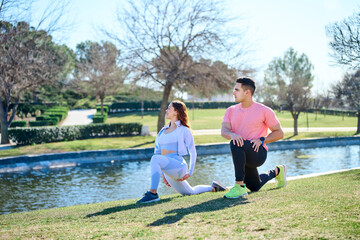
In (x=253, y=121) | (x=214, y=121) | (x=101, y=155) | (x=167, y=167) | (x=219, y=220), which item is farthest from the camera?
(x=214, y=121)

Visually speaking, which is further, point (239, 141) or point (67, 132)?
point (67, 132)

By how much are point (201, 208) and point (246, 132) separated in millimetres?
1388

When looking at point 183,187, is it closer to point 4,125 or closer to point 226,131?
point 226,131

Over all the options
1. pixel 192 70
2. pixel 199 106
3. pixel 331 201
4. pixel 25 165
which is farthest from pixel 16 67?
pixel 199 106

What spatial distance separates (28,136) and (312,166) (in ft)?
42.9

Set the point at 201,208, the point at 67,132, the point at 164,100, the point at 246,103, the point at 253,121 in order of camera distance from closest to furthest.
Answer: the point at 201,208
the point at 253,121
the point at 246,103
the point at 67,132
the point at 164,100

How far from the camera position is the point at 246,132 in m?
6.01

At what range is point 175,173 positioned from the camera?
6.60 meters

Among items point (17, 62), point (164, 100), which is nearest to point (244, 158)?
point (17, 62)

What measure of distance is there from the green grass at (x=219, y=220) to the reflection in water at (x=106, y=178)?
3643mm

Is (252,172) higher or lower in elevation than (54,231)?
higher

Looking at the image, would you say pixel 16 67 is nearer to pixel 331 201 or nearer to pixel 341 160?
pixel 341 160

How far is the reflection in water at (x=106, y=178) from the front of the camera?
379 inches

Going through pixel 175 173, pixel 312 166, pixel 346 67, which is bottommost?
pixel 312 166
